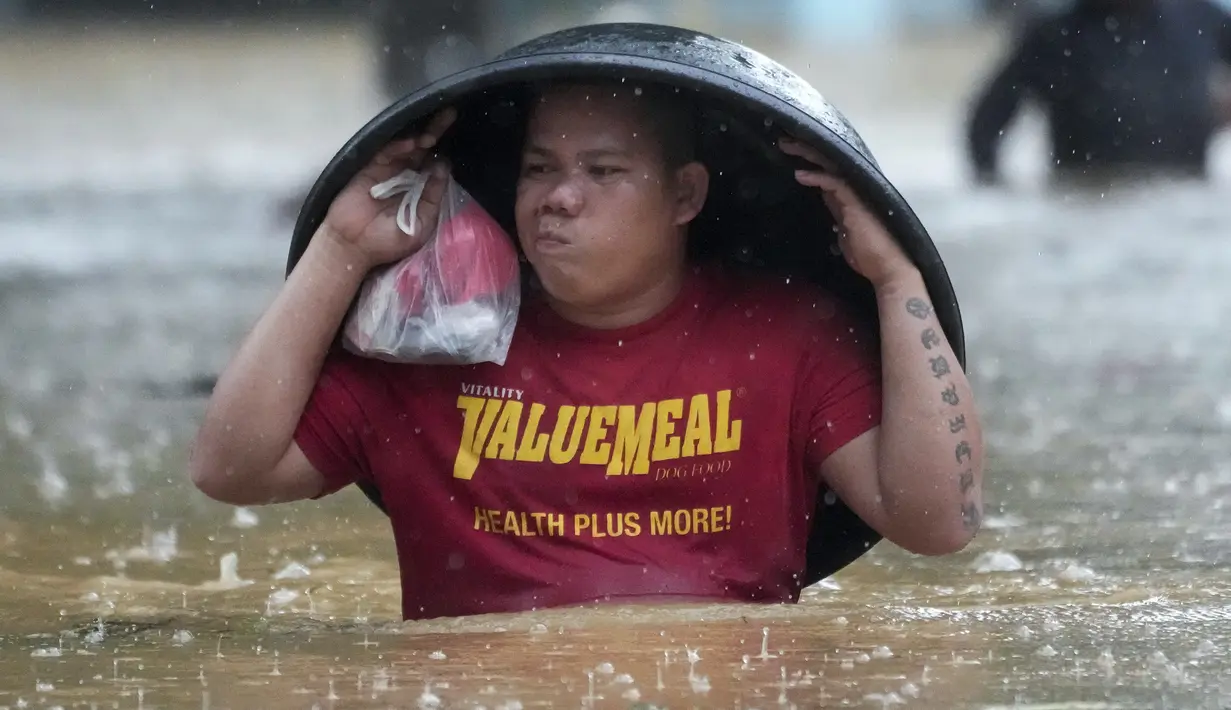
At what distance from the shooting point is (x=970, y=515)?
302 cm

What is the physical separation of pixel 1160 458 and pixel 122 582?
117 inches

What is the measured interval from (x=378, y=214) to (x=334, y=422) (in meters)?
0.38

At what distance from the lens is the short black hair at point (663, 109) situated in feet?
10.1

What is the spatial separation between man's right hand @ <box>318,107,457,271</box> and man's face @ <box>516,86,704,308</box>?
173mm

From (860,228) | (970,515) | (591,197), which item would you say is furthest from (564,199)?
(970,515)

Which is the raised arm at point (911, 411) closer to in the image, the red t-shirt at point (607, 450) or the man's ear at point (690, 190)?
the red t-shirt at point (607, 450)

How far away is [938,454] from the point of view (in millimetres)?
2924

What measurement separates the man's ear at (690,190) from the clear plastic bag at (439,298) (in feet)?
1.10

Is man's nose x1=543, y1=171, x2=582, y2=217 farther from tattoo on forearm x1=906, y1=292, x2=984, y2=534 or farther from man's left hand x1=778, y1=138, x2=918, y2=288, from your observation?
tattoo on forearm x1=906, y1=292, x2=984, y2=534

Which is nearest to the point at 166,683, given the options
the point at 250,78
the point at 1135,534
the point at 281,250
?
the point at 1135,534

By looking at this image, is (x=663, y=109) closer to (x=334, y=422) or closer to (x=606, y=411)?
(x=606, y=411)

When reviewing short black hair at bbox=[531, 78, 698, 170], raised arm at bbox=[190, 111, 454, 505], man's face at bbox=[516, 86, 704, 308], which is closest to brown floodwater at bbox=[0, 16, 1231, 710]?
raised arm at bbox=[190, 111, 454, 505]

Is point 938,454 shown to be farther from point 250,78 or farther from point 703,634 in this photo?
point 250,78

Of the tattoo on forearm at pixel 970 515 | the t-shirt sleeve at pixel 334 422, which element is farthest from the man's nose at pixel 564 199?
the tattoo on forearm at pixel 970 515
